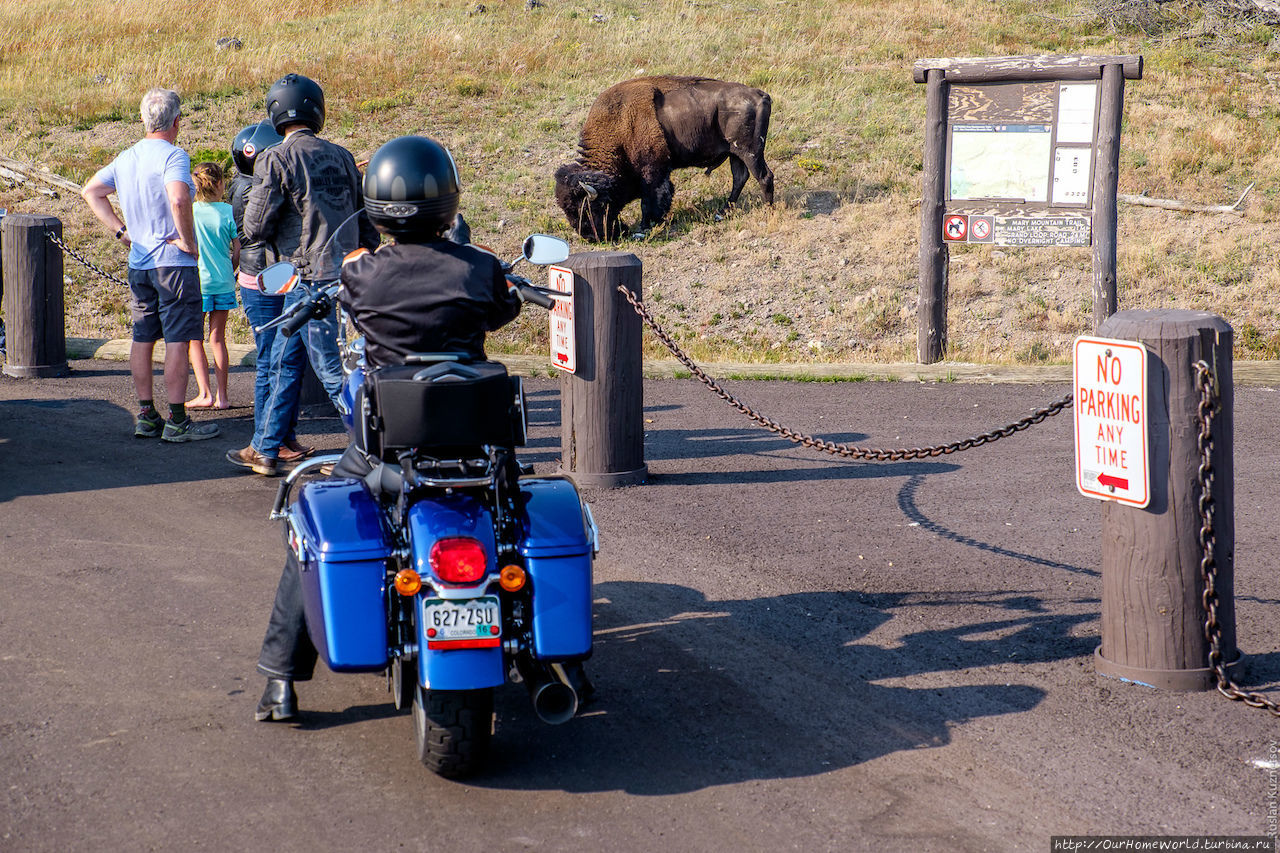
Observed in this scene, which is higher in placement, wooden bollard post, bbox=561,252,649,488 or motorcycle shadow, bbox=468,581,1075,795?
wooden bollard post, bbox=561,252,649,488

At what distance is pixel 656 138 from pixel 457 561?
55.4 feet

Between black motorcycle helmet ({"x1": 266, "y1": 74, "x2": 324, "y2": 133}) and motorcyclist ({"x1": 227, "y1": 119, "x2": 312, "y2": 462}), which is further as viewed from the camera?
motorcyclist ({"x1": 227, "y1": 119, "x2": 312, "y2": 462})

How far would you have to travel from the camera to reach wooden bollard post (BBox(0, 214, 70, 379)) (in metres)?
10.4

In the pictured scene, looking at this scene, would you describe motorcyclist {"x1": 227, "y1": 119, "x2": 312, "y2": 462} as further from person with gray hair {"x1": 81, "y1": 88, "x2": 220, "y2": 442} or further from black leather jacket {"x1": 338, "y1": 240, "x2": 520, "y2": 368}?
black leather jacket {"x1": 338, "y1": 240, "x2": 520, "y2": 368}

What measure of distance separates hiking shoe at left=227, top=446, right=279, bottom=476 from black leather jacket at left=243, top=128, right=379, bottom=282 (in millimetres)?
1145

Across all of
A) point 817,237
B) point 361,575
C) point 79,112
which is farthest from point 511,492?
point 79,112

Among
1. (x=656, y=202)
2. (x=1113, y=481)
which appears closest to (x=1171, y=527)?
(x=1113, y=481)

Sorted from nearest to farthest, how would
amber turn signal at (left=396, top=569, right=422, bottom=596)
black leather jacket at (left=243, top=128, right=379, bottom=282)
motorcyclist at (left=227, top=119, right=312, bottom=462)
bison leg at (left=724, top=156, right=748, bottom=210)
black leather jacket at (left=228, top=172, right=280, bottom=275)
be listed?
1. amber turn signal at (left=396, top=569, right=422, bottom=596)
2. black leather jacket at (left=243, top=128, right=379, bottom=282)
3. motorcyclist at (left=227, top=119, right=312, bottom=462)
4. black leather jacket at (left=228, top=172, right=280, bottom=275)
5. bison leg at (left=724, top=156, right=748, bottom=210)

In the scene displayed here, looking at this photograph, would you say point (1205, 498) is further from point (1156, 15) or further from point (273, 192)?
point (1156, 15)

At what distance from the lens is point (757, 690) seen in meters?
4.52

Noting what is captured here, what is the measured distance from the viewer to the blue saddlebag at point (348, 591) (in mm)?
3621

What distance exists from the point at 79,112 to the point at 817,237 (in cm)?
1554

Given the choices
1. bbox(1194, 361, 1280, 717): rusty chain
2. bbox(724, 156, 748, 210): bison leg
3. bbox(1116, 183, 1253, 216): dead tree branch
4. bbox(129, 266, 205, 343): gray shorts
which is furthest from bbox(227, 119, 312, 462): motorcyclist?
bbox(1116, 183, 1253, 216): dead tree branch

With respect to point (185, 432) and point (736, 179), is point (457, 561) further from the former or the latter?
point (736, 179)
